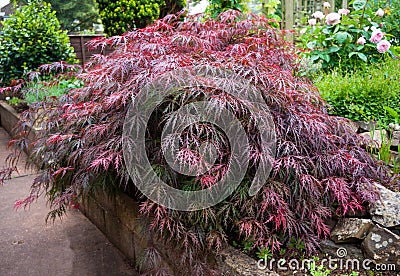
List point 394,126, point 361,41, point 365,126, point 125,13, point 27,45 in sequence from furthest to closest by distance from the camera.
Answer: point 27,45, point 125,13, point 361,41, point 365,126, point 394,126

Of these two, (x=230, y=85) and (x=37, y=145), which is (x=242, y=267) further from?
(x=37, y=145)

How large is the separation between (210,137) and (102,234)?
136 centimetres

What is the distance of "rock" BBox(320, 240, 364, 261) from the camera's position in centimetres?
176

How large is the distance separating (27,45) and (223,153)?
4228 millimetres

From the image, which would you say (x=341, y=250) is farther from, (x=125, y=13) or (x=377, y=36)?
(x=125, y=13)

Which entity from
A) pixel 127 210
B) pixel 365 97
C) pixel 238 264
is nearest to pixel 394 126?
pixel 365 97

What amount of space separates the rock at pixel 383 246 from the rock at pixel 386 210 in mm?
64

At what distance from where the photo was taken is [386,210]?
1.80m

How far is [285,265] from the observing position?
1705 millimetres

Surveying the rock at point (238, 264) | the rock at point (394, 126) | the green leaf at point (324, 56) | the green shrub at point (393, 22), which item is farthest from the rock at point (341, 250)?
the green shrub at point (393, 22)

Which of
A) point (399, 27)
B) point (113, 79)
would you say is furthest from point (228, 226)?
point (399, 27)

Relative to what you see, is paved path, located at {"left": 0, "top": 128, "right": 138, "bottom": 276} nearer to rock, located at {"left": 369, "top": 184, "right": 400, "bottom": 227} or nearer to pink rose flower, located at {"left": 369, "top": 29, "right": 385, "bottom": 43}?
rock, located at {"left": 369, "top": 184, "right": 400, "bottom": 227}

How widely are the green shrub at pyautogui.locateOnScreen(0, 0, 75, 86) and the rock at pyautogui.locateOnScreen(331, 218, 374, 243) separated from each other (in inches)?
173

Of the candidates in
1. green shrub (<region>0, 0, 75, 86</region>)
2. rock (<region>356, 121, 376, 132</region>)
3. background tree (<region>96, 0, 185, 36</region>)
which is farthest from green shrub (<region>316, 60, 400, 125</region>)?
green shrub (<region>0, 0, 75, 86</region>)
